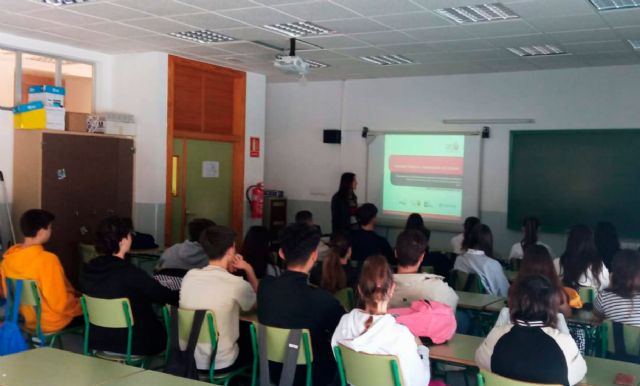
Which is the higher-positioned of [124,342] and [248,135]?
[248,135]

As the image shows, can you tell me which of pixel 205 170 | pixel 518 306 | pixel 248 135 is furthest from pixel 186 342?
pixel 248 135

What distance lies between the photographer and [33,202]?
684cm

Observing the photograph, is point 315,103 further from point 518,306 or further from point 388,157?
point 518,306

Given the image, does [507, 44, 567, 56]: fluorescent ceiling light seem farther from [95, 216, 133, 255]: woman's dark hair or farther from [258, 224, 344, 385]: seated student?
[95, 216, 133, 255]: woman's dark hair

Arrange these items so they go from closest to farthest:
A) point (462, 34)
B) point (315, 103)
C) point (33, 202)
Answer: point (462, 34), point (33, 202), point (315, 103)

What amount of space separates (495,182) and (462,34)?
2.81 meters

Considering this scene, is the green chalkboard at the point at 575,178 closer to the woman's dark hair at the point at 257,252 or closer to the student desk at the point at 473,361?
the woman's dark hair at the point at 257,252

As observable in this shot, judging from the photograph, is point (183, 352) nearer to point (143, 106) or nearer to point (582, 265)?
point (582, 265)

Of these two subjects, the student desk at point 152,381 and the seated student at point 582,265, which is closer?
the student desk at point 152,381

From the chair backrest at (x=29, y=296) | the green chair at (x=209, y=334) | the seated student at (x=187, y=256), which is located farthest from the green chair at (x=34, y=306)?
the green chair at (x=209, y=334)

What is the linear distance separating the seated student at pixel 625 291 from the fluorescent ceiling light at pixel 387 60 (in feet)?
13.9

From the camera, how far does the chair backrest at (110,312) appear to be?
12.3ft

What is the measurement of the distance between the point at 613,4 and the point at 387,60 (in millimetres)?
3138

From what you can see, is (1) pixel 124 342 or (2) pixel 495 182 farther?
(2) pixel 495 182
